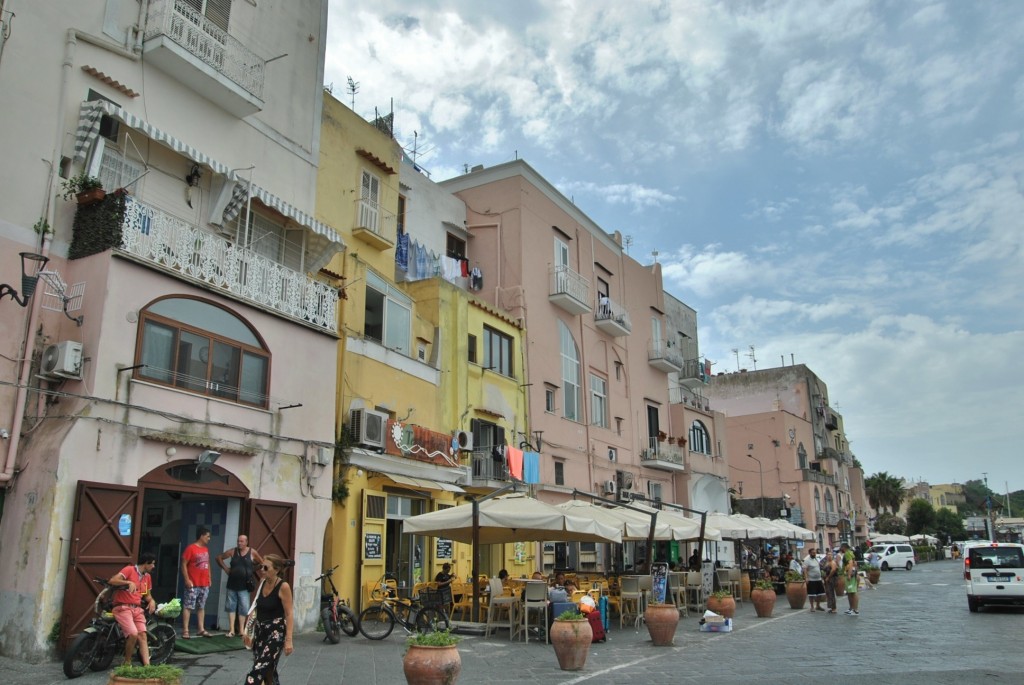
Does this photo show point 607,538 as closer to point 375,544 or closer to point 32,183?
point 375,544

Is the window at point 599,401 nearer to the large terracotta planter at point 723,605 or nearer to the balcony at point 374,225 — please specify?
the balcony at point 374,225

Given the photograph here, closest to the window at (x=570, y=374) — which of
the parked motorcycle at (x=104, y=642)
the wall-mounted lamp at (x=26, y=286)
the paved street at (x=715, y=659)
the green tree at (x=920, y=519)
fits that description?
the paved street at (x=715, y=659)

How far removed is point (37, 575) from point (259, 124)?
9.88 m

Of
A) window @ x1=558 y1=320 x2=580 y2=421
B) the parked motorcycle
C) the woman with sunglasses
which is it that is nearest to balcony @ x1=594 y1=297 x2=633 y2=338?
window @ x1=558 y1=320 x2=580 y2=421

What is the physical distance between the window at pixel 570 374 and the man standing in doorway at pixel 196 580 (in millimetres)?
16263

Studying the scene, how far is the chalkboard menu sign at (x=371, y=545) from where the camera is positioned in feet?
57.5

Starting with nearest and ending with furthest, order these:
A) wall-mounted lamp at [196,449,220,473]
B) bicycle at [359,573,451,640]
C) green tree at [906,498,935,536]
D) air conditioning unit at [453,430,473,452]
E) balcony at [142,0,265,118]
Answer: wall-mounted lamp at [196,449,220,473] < balcony at [142,0,265,118] < bicycle at [359,573,451,640] < air conditioning unit at [453,430,473,452] < green tree at [906,498,935,536]

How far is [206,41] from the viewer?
15406mm

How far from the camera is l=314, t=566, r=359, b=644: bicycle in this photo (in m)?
13.4

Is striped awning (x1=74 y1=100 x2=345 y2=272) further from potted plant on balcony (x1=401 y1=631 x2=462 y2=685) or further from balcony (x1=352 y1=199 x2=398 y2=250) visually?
potted plant on balcony (x1=401 y1=631 x2=462 y2=685)

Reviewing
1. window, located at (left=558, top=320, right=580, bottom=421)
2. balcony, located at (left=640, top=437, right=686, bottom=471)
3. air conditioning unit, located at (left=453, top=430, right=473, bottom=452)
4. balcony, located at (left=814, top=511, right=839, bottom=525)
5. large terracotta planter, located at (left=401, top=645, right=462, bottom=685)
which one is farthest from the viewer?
balcony, located at (left=814, top=511, right=839, bottom=525)

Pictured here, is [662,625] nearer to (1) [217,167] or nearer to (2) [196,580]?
(2) [196,580]

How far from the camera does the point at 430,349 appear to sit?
22.0 metres

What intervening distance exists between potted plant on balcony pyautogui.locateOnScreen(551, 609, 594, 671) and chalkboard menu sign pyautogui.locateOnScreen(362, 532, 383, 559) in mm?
7063
